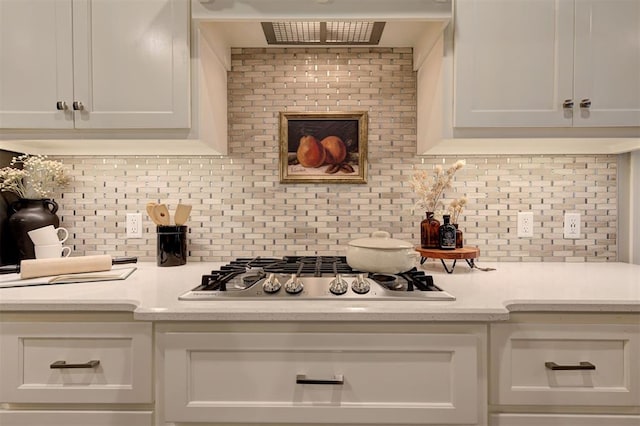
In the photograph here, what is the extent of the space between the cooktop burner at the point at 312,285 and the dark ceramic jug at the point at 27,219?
917 mm

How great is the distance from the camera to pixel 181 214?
1669mm

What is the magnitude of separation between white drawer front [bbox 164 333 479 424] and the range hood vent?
1.18 metres

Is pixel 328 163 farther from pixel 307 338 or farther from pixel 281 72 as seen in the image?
pixel 307 338

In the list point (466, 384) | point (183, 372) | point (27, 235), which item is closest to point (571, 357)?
point (466, 384)

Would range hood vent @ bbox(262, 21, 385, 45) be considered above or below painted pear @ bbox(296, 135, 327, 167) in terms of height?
above

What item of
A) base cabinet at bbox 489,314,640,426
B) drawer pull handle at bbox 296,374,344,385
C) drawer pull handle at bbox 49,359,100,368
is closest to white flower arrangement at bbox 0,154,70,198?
drawer pull handle at bbox 49,359,100,368

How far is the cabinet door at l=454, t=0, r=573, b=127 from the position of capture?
138 centimetres

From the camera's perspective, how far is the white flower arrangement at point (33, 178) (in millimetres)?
1625

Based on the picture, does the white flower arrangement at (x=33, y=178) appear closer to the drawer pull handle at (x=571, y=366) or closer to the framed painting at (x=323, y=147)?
the framed painting at (x=323, y=147)

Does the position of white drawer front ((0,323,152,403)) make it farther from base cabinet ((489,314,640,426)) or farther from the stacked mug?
base cabinet ((489,314,640,426))

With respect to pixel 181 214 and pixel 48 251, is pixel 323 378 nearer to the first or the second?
pixel 181 214

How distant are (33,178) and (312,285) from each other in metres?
1.36

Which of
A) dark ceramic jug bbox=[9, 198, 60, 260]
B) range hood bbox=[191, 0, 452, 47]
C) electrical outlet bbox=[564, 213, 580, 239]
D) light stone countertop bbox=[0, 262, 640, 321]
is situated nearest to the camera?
light stone countertop bbox=[0, 262, 640, 321]

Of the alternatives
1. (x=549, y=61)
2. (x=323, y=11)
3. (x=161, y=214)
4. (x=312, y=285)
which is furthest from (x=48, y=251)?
(x=549, y=61)
